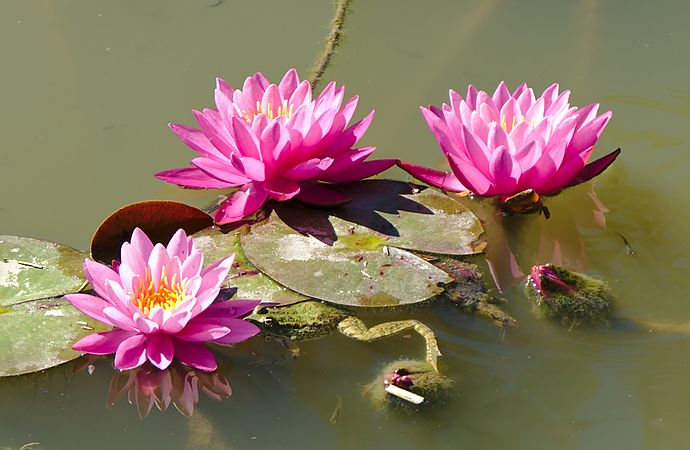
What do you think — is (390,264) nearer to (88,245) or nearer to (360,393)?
(360,393)

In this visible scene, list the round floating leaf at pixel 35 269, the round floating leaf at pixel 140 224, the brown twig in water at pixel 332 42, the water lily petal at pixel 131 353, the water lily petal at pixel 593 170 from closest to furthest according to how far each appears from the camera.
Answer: the water lily petal at pixel 131 353 → the round floating leaf at pixel 35 269 → the round floating leaf at pixel 140 224 → the water lily petal at pixel 593 170 → the brown twig in water at pixel 332 42

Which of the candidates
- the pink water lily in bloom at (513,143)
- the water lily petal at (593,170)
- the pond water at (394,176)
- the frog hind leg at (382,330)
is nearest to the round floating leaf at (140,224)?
the pond water at (394,176)

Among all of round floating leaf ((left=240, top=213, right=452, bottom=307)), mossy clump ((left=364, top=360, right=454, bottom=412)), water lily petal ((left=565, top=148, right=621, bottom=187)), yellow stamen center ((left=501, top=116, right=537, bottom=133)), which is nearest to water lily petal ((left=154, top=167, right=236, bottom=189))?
round floating leaf ((left=240, top=213, right=452, bottom=307))

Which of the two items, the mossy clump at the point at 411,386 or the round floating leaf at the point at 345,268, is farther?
Answer: the round floating leaf at the point at 345,268

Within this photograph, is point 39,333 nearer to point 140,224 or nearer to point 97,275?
point 97,275

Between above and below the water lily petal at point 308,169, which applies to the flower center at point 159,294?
below

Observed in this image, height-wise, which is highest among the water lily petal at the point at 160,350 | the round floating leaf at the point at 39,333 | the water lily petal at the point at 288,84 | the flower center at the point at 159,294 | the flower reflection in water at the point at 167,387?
the water lily petal at the point at 288,84

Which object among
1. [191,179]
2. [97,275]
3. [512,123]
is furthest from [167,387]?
[512,123]

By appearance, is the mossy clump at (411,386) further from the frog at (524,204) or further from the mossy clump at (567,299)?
the frog at (524,204)
